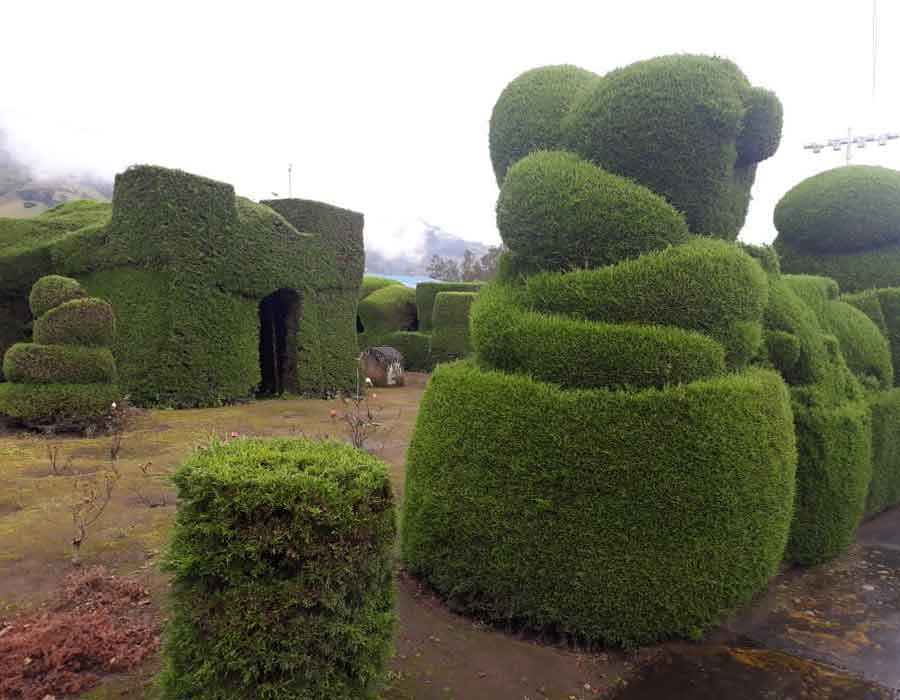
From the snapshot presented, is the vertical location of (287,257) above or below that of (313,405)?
above

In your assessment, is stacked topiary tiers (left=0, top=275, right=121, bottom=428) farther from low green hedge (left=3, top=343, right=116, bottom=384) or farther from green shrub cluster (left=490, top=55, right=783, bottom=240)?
green shrub cluster (left=490, top=55, right=783, bottom=240)

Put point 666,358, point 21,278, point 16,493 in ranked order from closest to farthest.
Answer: point 666,358
point 16,493
point 21,278

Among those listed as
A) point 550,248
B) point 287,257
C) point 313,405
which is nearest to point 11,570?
point 550,248

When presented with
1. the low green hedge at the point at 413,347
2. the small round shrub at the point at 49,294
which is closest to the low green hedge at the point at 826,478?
the small round shrub at the point at 49,294

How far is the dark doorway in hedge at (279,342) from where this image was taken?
52.0 feet

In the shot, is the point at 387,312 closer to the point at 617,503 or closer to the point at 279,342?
the point at 279,342

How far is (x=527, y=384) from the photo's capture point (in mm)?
4152

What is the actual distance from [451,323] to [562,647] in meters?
17.5

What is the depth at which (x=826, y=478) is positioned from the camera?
5316 mm

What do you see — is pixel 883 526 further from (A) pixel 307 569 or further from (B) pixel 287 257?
(B) pixel 287 257

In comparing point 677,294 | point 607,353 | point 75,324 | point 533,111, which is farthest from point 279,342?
point 677,294

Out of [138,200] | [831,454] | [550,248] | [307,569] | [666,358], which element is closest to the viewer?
[307,569]

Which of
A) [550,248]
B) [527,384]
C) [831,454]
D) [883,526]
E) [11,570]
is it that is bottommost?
[883,526]

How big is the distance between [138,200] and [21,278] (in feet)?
11.7
